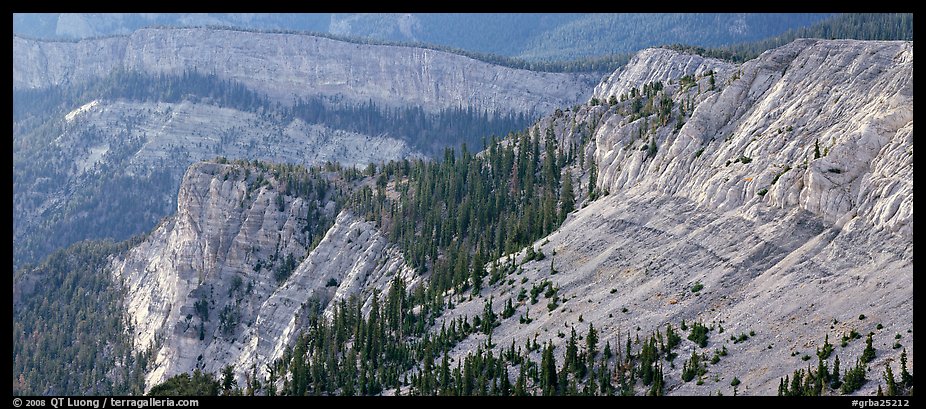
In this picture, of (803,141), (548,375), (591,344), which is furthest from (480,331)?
(803,141)

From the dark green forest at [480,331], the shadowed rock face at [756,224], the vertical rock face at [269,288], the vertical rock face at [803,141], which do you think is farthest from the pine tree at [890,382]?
the vertical rock face at [269,288]

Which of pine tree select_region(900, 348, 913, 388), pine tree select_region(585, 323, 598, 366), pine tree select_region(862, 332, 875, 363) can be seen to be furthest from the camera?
pine tree select_region(585, 323, 598, 366)

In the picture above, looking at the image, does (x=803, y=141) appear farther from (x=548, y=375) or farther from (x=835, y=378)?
(x=835, y=378)

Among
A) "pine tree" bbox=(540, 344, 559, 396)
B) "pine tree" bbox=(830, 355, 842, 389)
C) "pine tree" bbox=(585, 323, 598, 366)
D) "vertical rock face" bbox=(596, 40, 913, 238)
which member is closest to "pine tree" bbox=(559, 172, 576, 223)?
"vertical rock face" bbox=(596, 40, 913, 238)

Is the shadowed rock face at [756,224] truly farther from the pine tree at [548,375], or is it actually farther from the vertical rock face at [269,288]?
the vertical rock face at [269,288]

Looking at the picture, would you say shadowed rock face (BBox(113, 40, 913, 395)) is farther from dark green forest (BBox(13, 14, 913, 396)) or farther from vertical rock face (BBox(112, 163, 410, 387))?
vertical rock face (BBox(112, 163, 410, 387))

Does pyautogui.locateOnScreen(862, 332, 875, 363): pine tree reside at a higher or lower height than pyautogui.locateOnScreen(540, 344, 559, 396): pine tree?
higher

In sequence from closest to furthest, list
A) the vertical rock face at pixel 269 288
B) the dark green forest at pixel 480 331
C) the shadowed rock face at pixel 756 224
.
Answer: the shadowed rock face at pixel 756 224 → the dark green forest at pixel 480 331 → the vertical rock face at pixel 269 288

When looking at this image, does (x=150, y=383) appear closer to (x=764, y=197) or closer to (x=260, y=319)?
(x=260, y=319)
